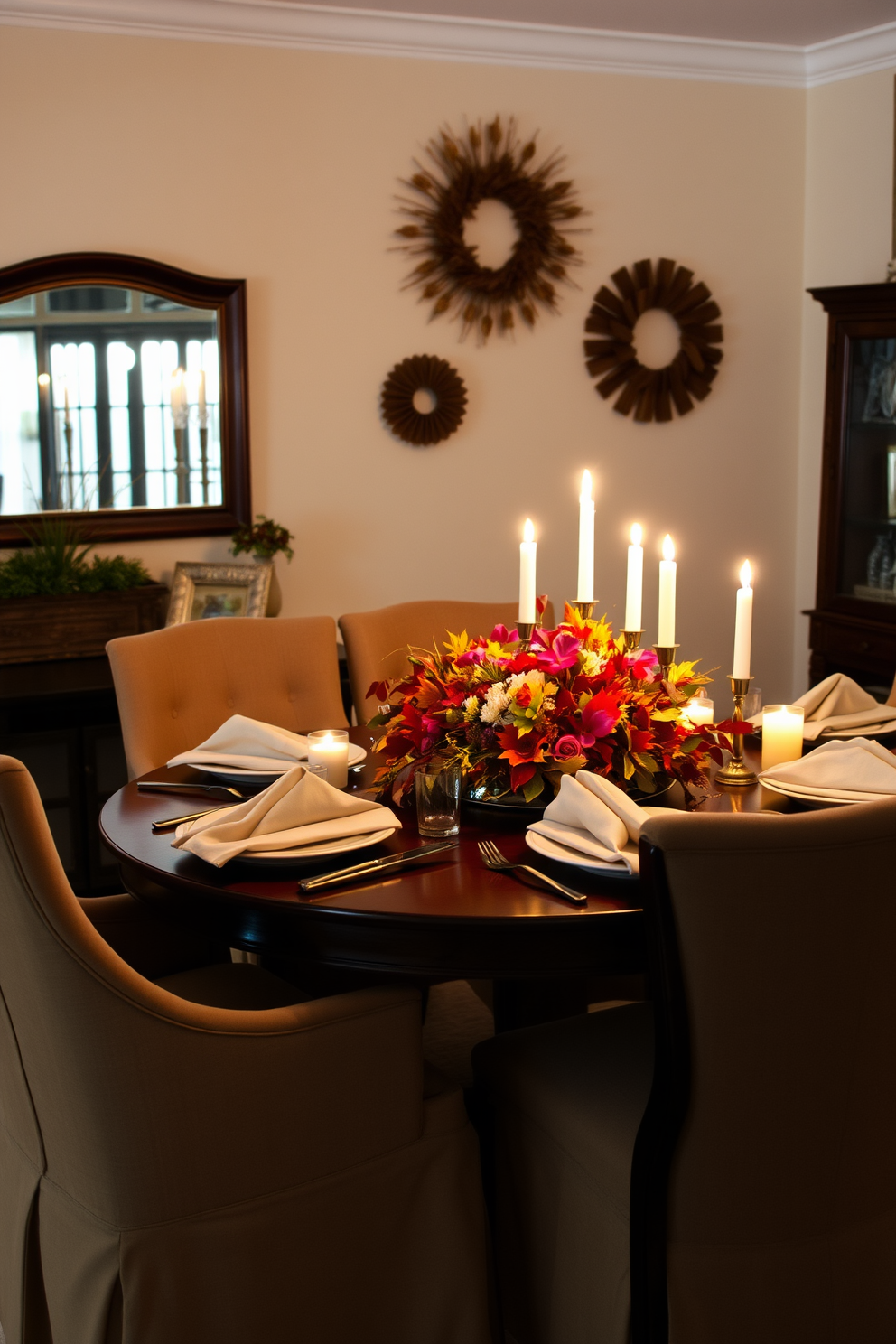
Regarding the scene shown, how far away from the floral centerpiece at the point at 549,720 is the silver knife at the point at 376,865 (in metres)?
0.14

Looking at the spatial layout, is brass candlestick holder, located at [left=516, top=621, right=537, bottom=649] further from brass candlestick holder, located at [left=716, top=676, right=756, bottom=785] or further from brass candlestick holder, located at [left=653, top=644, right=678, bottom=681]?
brass candlestick holder, located at [left=716, top=676, right=756, bottom=785]

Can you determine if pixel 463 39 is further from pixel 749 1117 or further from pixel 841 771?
pixel 749 1117

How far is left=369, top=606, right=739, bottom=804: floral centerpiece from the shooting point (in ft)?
5.76

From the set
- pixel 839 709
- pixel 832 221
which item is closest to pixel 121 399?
pixel 839 709

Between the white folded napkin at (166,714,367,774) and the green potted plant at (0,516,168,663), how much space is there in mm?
1388

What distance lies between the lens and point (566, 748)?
5.73 feet

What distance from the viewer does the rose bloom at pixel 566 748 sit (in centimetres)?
175

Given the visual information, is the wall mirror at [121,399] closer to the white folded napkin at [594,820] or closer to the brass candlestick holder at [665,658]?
the brass candlestick holder at [665,658]

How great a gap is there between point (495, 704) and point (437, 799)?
16 centimetres

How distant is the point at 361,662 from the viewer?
2697 mm

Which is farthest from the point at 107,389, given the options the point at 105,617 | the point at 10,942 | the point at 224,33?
the point at 10,942

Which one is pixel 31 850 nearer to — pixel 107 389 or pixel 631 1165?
pixel 631 1165

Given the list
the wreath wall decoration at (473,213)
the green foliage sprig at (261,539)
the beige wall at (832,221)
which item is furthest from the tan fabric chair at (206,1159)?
the beige wall at (832,221)

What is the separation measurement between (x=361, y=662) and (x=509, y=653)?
84 centimetres
